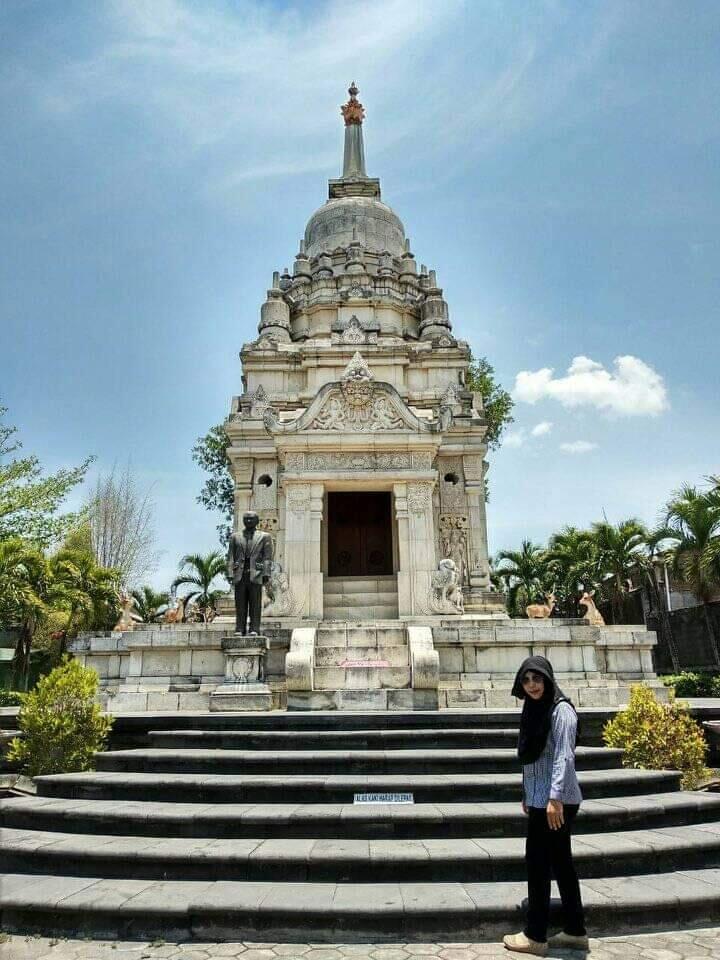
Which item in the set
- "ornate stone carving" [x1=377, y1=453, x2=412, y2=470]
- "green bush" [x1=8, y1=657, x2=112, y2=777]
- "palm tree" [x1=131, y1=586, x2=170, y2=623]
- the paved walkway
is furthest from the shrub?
"palm tree" [x1=131, y1=586, x2=170, y2=623]

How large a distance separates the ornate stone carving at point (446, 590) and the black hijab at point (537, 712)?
35.7 ft

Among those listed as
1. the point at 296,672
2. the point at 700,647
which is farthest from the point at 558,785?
the point at 700,647

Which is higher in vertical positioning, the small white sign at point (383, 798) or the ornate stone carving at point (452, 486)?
the ornate stone carving at point (452, 486)

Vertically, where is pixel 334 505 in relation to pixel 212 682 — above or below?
above

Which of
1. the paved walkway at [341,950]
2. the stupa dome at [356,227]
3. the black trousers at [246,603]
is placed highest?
the stupa dome at [356,227]

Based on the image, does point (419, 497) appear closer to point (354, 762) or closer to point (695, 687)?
point (354, 762)

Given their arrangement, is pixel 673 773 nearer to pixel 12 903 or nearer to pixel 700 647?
pixel 12 903

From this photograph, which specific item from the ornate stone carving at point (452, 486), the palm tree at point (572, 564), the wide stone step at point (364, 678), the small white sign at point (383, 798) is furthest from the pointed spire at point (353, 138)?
the small white sign at point (383, 798)

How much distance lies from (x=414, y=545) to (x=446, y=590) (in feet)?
4.55

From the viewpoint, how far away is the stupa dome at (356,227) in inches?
1037

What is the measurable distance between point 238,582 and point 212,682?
206 cm

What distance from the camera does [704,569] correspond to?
22.9 m

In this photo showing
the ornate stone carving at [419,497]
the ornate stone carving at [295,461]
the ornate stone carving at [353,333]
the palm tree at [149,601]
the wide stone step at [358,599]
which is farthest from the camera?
the palm tree at [149,601]

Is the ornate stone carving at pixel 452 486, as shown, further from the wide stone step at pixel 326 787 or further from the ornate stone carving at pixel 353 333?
the wide stone step at pixel 326 787
